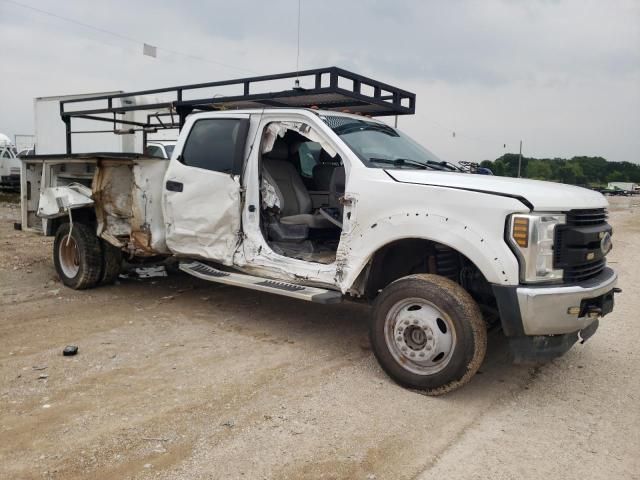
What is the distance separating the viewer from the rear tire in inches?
259

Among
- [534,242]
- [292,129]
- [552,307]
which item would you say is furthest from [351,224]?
[552,307]

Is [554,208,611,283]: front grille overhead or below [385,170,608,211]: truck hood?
below

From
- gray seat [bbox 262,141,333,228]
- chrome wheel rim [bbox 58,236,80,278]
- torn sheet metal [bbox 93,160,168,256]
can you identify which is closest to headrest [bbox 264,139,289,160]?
gray seat [bbox 262,141,333,228]

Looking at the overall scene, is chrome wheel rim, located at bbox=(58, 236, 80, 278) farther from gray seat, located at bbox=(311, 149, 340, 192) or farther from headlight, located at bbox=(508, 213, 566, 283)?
headlight, located at bbox=(508, 213, 566, 283)

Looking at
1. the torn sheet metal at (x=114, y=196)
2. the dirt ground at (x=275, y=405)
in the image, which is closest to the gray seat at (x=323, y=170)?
the dirt ground at (x=275, y=405)

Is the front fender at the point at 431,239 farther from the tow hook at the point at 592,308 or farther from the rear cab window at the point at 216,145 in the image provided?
the rear cab window at the point at 216,145

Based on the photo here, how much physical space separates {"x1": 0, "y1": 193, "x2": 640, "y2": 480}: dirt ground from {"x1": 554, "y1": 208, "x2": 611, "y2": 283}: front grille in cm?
93

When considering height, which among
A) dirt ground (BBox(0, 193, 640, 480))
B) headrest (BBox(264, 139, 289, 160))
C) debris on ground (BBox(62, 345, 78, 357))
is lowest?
dirt ground (BBox(0, 193, 640, 480))

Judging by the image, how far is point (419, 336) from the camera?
157 inches

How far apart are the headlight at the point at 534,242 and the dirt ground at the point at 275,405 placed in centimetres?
95

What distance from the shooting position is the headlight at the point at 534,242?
3549 millimetres

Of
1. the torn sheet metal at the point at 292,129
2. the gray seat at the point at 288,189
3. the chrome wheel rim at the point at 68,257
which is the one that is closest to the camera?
the torn sheet metal at the point at 292,129

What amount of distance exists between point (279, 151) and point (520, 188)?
291cm

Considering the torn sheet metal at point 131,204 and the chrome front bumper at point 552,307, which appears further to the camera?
the torn sheet metal at point 131,204
